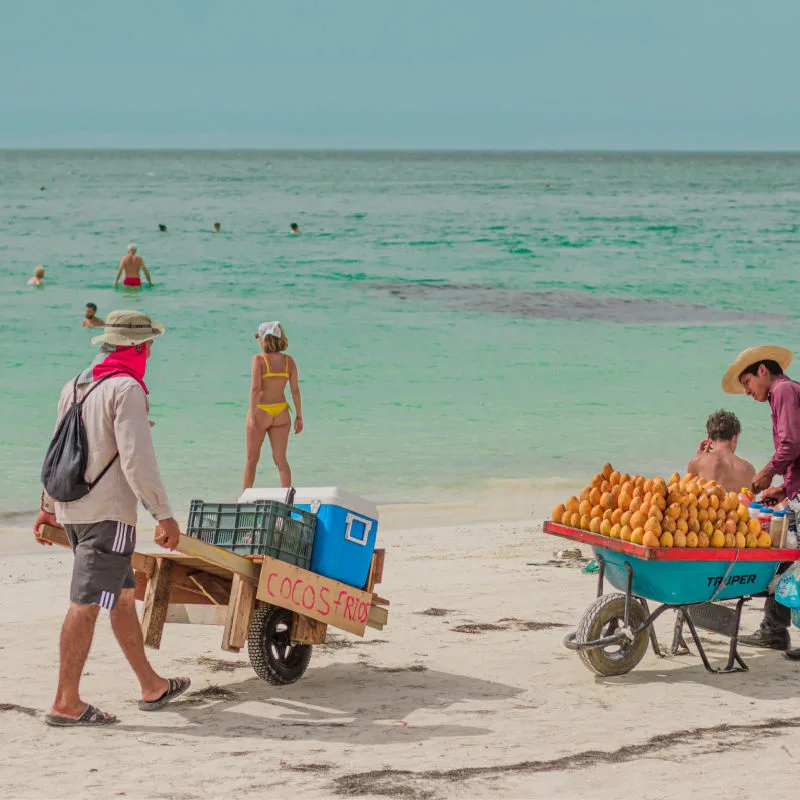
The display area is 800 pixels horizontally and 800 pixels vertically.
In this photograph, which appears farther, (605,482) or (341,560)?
(605,482)

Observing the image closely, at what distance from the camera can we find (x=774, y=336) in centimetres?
2481

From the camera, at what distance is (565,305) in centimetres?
2981

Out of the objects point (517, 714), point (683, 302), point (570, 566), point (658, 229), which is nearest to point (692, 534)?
point (517, 714)

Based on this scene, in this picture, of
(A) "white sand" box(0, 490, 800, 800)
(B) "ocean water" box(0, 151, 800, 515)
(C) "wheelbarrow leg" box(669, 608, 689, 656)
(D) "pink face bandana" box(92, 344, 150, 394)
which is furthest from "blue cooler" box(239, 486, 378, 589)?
(B) "ocean water" box(0, 151, 800, 515)

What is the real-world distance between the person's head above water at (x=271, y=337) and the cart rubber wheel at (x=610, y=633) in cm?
451

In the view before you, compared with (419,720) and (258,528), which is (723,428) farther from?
(258,528)

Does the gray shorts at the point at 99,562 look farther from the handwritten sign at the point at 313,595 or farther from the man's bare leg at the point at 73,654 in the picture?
the handwritten sign at the point at 313,595

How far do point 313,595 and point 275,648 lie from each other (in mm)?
500

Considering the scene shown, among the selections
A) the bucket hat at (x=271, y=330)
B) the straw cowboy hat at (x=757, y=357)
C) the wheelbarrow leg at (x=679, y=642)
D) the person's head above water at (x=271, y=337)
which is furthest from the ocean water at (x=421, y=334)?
the straw cowboy hat at (x=757, y=357)

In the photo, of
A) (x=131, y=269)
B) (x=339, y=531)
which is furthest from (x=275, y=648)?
(x=131, y=269)

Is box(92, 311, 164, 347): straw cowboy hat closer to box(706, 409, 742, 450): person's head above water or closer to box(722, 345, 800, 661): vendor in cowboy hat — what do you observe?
box(722, 345, 800, 661): vendor in cowboy hat

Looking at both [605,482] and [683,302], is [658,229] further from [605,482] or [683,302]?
[605,482]

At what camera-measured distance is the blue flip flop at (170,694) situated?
5559mm

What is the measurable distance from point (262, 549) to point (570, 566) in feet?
11.8
